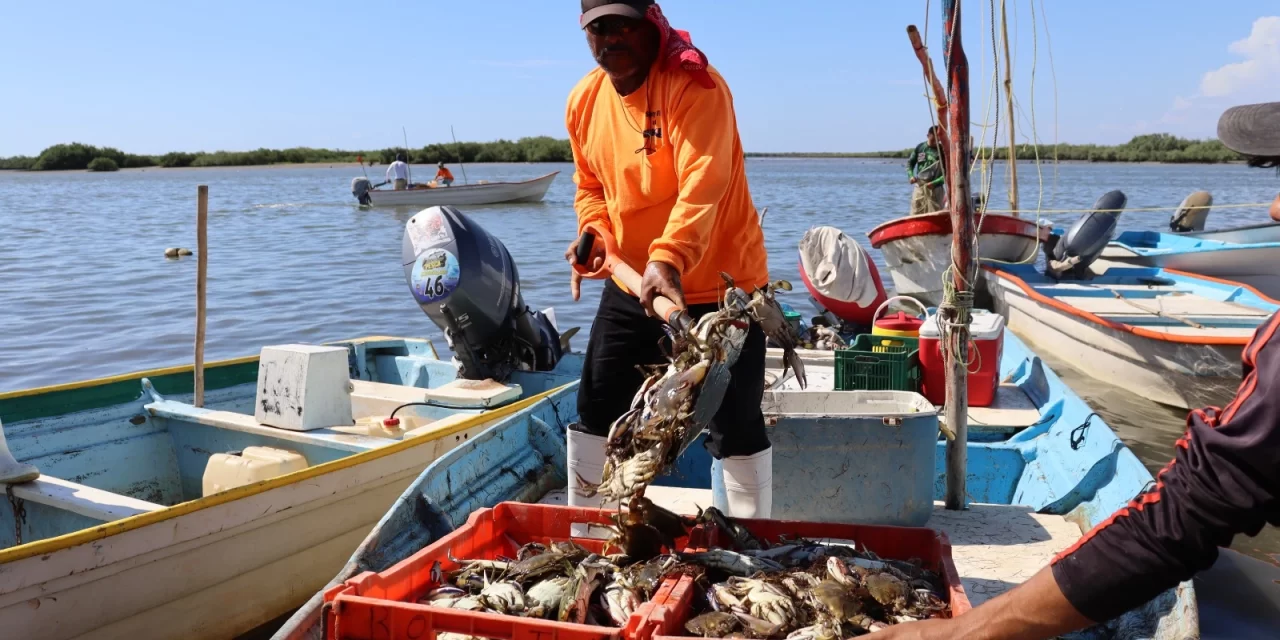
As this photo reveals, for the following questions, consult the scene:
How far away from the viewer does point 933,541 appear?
297 cm

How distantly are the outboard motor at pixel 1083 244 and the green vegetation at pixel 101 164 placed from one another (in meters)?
79.4

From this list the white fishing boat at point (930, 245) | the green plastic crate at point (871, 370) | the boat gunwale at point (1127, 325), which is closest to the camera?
the green plastic crate at point (871, 370)

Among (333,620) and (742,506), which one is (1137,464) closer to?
(742,506)

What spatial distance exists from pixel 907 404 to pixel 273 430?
10.6ft

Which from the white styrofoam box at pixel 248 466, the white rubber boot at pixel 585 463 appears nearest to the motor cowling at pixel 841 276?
the white styrofoam box at pixel 248 466

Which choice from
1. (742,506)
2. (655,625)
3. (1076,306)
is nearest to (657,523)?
(742,506)

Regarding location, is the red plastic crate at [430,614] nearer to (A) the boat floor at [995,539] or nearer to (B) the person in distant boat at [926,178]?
(A) the boat floor at [995,539]

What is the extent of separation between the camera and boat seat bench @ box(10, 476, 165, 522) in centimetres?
404

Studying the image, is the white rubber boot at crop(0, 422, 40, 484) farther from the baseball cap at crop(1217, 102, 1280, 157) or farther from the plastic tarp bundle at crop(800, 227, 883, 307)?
the plastic tarp bundle at crop(800, 227, 883, 307)

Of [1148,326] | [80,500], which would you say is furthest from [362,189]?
[80,500]

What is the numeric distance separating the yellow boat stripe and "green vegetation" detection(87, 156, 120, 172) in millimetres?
82270

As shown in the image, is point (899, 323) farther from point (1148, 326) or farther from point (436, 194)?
point (436, 194)

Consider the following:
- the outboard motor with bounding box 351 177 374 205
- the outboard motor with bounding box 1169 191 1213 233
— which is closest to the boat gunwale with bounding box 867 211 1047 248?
the outboard motor with bounding box 1169 191 1213 233

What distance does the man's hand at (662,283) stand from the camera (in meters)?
2.81
